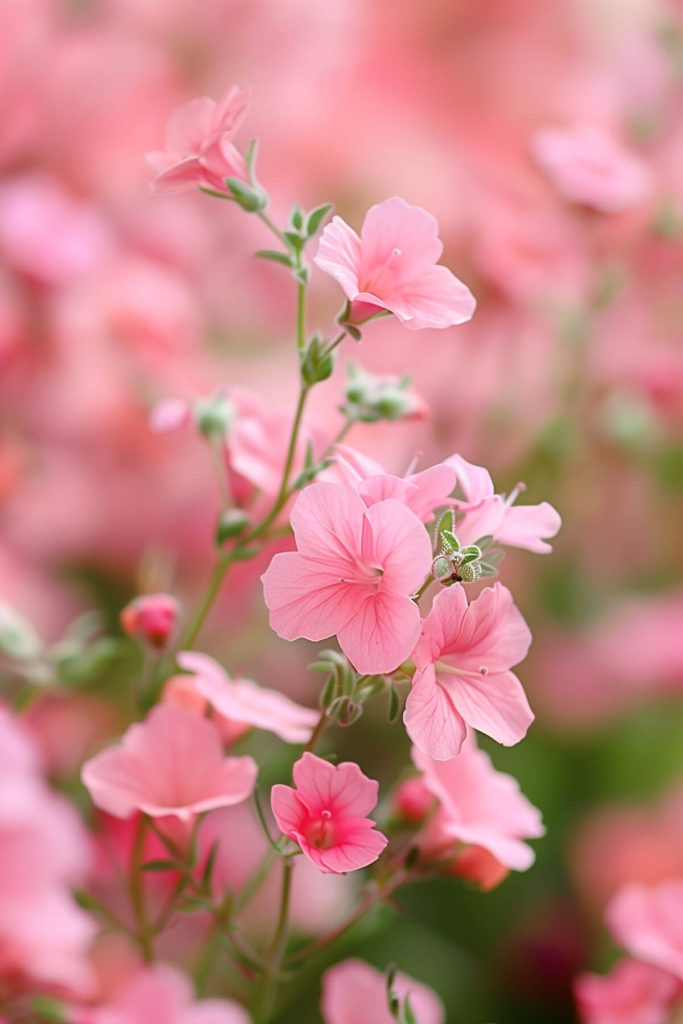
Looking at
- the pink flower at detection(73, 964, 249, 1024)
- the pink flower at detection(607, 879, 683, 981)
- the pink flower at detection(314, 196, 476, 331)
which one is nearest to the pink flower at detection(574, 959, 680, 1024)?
the pink flower at detection(607, 879, 683, 981)

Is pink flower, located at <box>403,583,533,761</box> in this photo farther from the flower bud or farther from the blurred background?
the blurred background

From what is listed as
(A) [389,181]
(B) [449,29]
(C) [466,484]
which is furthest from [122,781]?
(B) [449,29]

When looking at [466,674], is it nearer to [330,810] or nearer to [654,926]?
[330,810]

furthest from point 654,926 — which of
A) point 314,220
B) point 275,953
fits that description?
point 314,220

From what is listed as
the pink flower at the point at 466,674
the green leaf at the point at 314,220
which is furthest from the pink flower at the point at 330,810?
the green leaf at the point at 314,220

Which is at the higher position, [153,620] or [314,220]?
[314,220]

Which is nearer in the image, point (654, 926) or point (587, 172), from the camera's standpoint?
point (654, 926)

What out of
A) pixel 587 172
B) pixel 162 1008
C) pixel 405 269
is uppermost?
pixel 587 172
